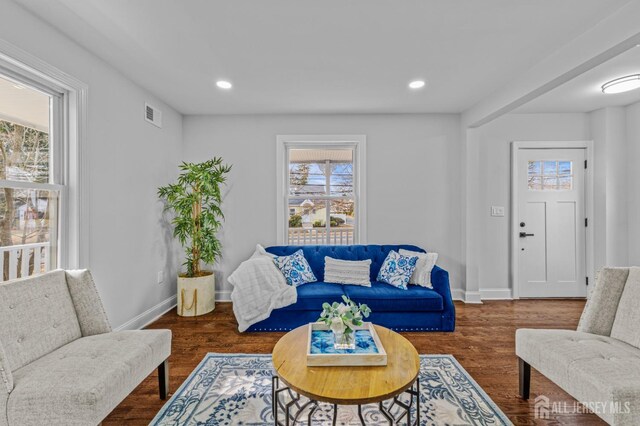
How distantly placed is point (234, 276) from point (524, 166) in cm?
398

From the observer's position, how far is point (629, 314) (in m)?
1.84

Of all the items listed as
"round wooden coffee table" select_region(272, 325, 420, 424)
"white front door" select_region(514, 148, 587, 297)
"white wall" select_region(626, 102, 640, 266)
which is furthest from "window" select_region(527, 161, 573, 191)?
"round wooden coffee table" select_region(272, 325, 420, 424)

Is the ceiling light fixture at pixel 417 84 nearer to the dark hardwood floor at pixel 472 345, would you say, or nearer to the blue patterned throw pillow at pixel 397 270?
the blue patterned throw pillow at pixel 397 270

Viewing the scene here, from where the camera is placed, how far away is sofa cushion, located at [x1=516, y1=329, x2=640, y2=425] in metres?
1.35

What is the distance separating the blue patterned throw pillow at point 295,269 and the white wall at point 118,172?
4.65ft

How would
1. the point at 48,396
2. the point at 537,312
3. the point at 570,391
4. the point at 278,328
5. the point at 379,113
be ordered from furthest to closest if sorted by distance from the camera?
the point at 379,113 < the point at 537,312 < the point at 278,328 < the point at 570,391 < the point at 48,396

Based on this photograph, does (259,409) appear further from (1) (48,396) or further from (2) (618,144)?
(2) (618,144)

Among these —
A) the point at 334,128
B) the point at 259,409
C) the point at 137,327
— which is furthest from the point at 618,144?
the point at 137,327

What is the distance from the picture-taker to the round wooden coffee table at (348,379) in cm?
135

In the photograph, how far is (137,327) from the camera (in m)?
3.08

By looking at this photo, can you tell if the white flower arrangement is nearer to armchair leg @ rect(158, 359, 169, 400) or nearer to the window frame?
armchair leg @ rect(158, 359, 169, 400)

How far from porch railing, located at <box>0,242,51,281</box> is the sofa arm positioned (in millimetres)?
3417

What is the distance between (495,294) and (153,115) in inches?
189

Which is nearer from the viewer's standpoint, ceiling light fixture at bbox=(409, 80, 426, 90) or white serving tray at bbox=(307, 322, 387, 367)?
white serving tray at bbox=(307, 322, 387, 367)
